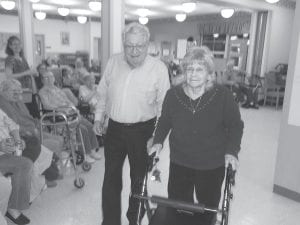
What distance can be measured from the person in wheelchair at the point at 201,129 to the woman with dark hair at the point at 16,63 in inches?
117

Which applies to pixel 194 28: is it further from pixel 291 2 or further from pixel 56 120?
pixel 56 120

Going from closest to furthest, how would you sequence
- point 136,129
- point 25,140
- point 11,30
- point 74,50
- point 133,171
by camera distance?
point 136,129, point 133,171, point 25,140, point 11,30, point 74,50

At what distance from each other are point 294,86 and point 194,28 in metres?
10.8

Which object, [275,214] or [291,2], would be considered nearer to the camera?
[275,214]

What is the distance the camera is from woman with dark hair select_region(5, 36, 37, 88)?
403cm

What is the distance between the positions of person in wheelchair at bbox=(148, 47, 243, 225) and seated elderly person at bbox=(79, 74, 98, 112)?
2616 mm

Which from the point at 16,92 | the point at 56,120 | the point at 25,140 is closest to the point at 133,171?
the point at 25,140

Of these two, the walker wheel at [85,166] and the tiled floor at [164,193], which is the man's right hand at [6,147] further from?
the walker wheel at [85,166]

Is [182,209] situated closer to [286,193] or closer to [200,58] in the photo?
Result: [200,58]

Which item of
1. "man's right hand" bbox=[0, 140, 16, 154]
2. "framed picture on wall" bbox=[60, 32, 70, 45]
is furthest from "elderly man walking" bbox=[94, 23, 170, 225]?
"framed picture on wall" bbox=[60, 32, 70, 45]

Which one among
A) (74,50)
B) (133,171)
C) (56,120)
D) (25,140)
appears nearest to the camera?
(133,171)

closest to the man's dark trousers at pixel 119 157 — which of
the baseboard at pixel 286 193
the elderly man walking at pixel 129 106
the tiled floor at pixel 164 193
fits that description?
the elderly man walking at pixel 129 106

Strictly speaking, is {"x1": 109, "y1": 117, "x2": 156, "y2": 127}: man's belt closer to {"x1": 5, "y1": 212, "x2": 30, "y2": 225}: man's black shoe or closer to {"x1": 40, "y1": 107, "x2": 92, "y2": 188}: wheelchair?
{"x1": 5, "y1": 212, "x2": 30, "y2": 225}: man's black shoe

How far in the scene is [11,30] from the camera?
12281mm
